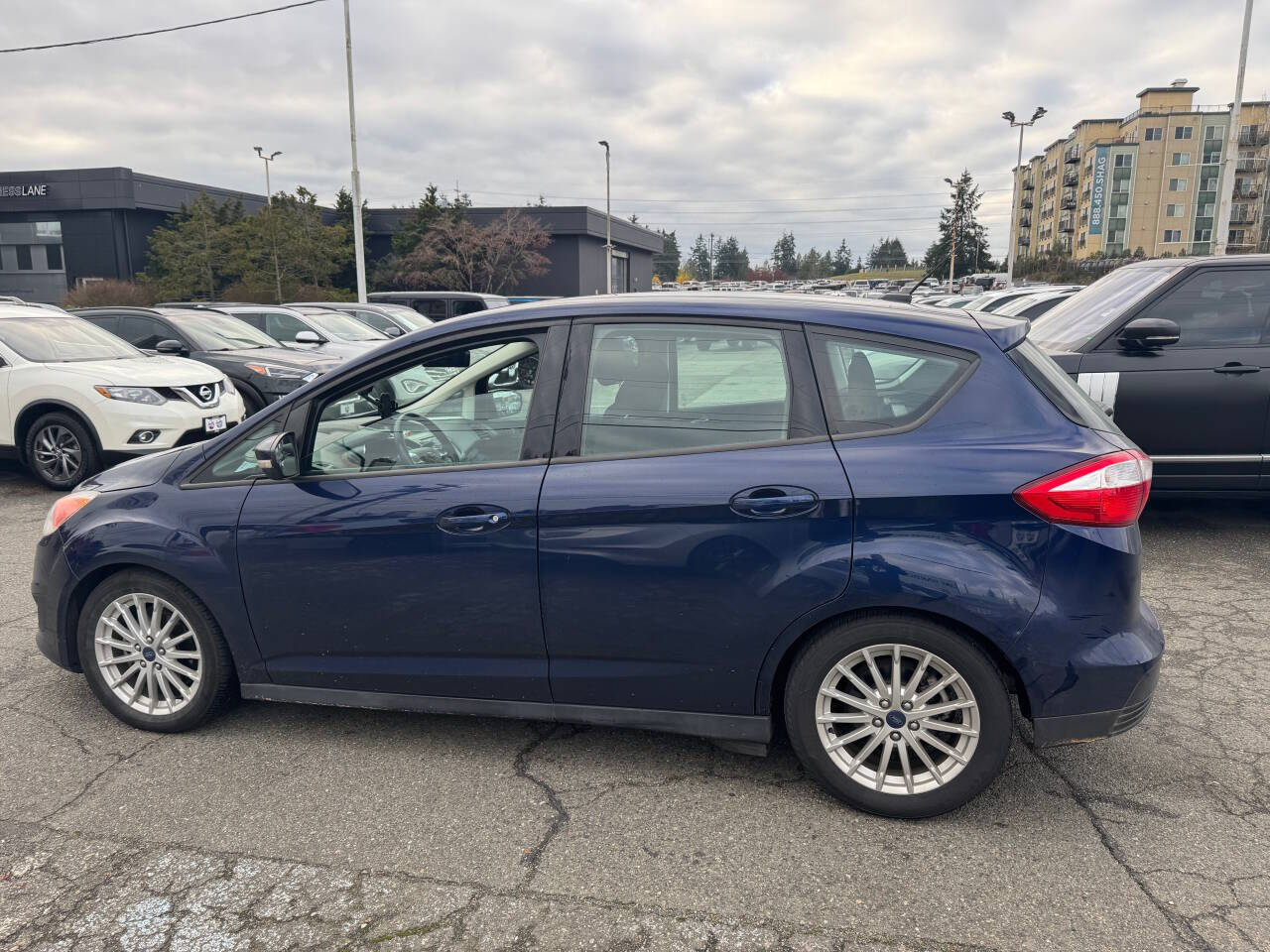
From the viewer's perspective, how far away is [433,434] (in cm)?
342

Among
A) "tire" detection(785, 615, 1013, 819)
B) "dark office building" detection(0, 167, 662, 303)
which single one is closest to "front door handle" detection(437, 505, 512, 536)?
"tire" detection(785, 615, 1013, 819)

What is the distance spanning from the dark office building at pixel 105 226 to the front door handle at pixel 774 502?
48991 millimetres

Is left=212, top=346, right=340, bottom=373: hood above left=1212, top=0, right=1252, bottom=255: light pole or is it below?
below

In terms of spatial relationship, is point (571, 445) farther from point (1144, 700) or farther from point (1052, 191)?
point (1052, 191)

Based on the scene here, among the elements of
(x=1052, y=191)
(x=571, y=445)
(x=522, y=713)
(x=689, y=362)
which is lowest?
(x=522, y=713)

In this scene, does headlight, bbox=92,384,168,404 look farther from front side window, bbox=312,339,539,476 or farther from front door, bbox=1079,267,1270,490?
front door, bbox=1079,267,1270,490

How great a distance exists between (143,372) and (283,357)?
268 cm

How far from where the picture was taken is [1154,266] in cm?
654

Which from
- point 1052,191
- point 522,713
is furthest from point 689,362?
point 1052,191

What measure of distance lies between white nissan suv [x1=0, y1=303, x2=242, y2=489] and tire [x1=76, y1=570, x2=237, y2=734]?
16.9 feet

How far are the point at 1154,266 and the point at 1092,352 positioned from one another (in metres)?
0.95

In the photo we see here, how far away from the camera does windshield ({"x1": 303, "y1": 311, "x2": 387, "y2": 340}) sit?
14.4 meters

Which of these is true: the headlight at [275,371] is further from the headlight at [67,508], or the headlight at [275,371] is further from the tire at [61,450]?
the headlight at [67,508]

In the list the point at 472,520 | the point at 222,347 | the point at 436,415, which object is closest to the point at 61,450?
the point at 222,347
